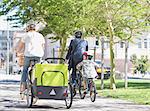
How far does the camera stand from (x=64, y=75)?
11.1 m

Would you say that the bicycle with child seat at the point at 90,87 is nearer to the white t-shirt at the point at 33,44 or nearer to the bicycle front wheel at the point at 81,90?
the bicycle front wheel at the point at 81,90

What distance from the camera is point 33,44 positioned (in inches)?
468

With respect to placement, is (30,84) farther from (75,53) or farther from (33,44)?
(75,53)

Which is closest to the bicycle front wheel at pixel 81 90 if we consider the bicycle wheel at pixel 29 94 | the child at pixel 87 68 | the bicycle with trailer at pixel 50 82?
the child at pixel 87 68

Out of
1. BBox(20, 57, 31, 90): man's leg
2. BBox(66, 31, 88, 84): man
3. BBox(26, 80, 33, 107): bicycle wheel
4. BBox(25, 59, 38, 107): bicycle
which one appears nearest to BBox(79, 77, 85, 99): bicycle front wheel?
BBox(66, 31, 88, 84): man

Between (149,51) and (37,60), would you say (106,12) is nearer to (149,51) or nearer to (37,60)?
(37,60)

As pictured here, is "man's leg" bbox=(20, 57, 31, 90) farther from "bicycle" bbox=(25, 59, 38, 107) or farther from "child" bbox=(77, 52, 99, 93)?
"child" bbox=(77, 52, 99, 93)

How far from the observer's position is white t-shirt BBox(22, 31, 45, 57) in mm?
11797

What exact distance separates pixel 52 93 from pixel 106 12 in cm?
1007

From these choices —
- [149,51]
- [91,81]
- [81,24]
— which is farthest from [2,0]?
[149,51]

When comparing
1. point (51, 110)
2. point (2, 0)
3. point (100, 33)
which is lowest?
point (51, 110)

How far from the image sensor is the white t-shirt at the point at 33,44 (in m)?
11.8

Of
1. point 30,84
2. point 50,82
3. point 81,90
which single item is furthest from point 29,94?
point 81,90

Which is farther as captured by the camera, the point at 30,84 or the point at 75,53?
the point at 75,53
